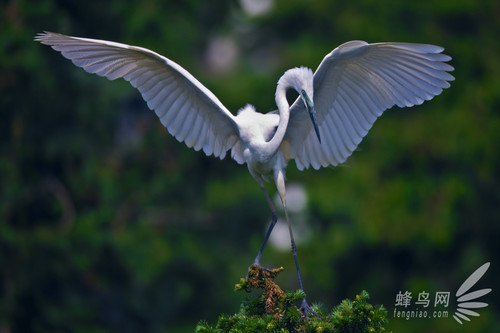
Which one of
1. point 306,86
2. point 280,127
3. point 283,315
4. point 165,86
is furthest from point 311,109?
point 283,315

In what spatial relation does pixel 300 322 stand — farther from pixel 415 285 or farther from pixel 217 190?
pixel 217 190

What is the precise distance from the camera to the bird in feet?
16.4

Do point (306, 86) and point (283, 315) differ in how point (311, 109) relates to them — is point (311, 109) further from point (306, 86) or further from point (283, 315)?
point (283, 315)

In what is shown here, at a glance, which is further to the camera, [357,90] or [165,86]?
[165,86]

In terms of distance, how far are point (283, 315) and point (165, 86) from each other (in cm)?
173

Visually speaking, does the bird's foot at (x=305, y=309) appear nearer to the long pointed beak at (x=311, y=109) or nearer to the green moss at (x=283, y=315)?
the green moss at (x=283, y=315)

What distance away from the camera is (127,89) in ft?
39.9

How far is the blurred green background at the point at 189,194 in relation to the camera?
11.6m

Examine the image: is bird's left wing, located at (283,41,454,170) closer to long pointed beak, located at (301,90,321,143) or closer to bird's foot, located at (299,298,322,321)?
long pointed beak, located at (301,90,321,143)

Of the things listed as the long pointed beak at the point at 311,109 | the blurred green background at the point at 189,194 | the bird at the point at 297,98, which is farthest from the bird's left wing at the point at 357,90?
the blurred green background at the point at 189,194

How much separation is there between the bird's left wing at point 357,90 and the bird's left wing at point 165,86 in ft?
1.52

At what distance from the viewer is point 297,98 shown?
210 inches

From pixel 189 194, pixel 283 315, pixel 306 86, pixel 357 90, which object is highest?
pixel 189 194

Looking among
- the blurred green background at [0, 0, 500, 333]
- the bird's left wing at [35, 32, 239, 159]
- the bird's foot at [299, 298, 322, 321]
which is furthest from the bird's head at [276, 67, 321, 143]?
the blurred green background at [0, 0, 500, 333]
